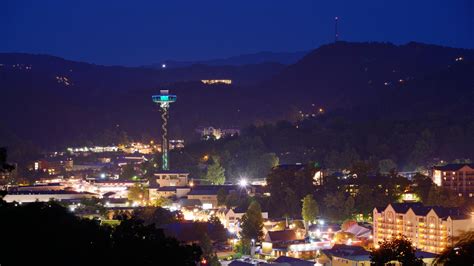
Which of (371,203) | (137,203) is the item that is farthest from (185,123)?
(371,203)

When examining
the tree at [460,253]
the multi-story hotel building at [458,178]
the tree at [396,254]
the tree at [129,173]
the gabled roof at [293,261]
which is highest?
the tree at [129,173]

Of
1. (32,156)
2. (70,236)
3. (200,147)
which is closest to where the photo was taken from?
(70,236)

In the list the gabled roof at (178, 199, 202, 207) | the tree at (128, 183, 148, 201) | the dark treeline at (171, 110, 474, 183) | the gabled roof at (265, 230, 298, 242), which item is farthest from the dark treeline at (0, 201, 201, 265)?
the dark treeline at (171, 110, 474, 183)

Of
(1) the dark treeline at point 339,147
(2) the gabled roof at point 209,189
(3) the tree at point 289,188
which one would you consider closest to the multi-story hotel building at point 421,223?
(3) the tree at point 289,188

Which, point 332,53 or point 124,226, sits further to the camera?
point 332,53

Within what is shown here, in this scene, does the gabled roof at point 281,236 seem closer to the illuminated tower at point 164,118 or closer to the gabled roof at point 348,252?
the gabled roof at point 348,252

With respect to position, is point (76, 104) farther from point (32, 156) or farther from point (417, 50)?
point (417, 50)

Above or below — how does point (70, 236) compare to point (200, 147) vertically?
below
